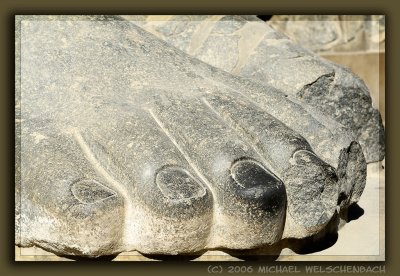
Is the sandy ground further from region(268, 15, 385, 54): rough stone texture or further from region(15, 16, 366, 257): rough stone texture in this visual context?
region(268, 15, 385, 54): rough stone texture

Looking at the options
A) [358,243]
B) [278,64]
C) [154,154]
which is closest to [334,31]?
[278,64]

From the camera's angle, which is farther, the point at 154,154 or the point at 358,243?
the point at 358,243

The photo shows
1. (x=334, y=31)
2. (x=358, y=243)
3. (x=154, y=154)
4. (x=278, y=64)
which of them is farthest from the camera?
(x=334, y=31)

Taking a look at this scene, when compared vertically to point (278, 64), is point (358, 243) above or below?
below

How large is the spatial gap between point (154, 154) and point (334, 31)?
1.83 m

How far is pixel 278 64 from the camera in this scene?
7.82 ft

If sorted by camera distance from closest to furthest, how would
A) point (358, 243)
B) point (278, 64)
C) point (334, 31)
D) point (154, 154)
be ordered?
1. point (154, 154)
2. point (358, 243)
3. point (278, 64)
4. point (334, 31)

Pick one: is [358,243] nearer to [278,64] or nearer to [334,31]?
[278,64]

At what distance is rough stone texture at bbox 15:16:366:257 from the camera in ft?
5.71

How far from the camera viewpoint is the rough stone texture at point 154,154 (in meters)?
1.74

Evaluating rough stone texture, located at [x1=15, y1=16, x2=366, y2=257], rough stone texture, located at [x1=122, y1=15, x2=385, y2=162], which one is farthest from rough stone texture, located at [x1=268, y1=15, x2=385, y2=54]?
rough stone texture, located at [x1=15, y1=16, x2=366, y2=257]

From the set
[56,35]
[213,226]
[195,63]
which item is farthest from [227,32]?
[213,226]

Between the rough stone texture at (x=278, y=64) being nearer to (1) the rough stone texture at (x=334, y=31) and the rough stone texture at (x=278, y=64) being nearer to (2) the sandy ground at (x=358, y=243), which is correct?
(2) the sandy ground at (x=358, y=243)

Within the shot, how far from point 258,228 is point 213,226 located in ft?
0.32
